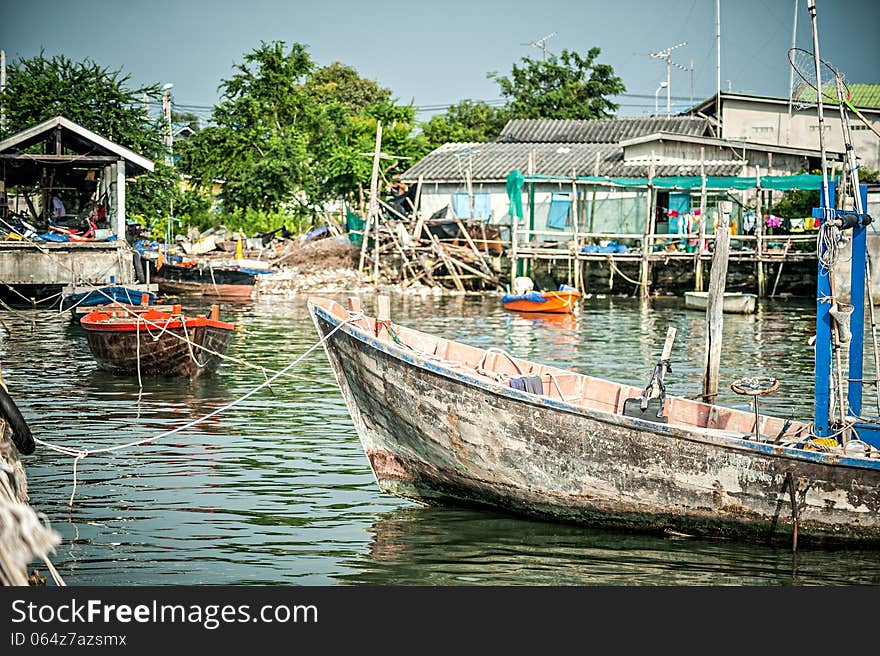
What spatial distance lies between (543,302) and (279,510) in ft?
55.6

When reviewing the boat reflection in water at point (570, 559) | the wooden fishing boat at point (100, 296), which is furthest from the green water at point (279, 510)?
the wooden fishing boat at point (100, 296)

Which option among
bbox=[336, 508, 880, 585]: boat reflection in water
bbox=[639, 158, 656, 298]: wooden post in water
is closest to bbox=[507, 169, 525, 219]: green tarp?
bbox=[639, 158, 656, 298]: wooden post in water

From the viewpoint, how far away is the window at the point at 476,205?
110 feet

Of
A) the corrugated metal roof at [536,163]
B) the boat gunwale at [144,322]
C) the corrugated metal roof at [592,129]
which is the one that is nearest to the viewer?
the boat gunwale at [144,322]

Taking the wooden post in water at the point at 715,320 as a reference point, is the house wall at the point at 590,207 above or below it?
above

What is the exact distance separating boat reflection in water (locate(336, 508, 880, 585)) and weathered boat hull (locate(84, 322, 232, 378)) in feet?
22.1

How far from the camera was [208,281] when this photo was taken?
28156 millimetres

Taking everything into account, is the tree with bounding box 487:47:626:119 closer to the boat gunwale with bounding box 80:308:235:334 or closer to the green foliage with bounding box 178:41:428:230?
the green foliage with bounding box 178:41:428:230

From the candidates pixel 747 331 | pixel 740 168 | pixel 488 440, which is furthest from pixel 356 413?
Result: pixel 740 168

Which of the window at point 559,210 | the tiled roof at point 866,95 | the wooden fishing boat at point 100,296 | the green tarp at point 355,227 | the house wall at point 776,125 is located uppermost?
the tiled roof at point 866,95

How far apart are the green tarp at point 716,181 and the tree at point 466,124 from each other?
1121cm

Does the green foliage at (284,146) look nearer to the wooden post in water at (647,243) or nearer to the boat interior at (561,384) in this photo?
the wooden post in water at (647,243)

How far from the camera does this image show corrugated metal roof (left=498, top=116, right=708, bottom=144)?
36031 mm
